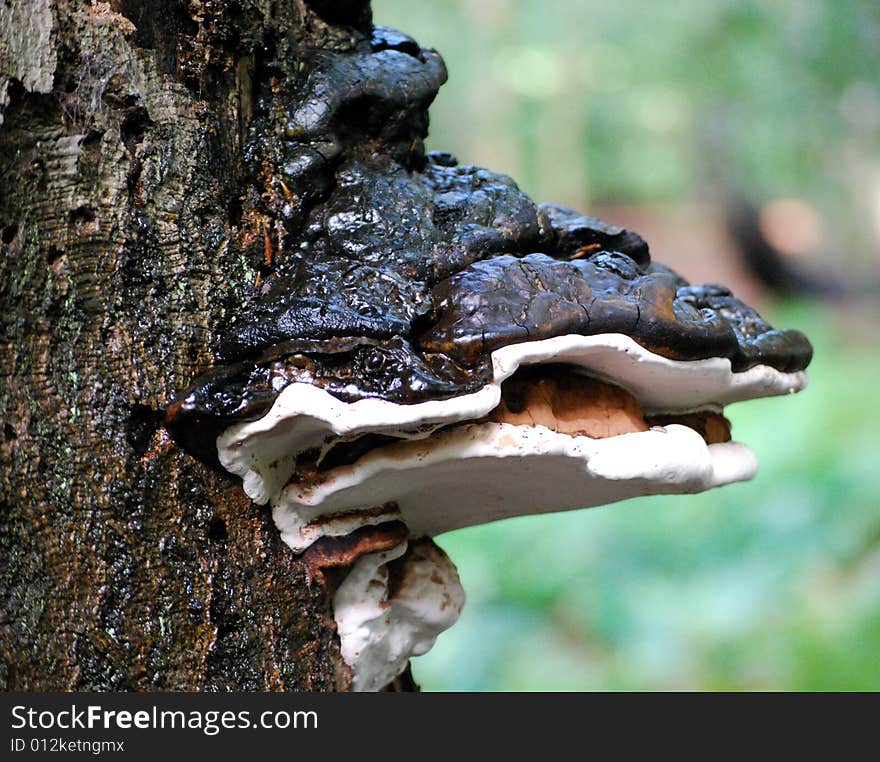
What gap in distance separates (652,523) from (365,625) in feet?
15.7

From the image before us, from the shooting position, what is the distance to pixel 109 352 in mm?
1166

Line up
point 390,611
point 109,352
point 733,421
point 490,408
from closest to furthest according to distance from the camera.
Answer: point 490,408 → point 109,352 → point 390,611 → point 733,421

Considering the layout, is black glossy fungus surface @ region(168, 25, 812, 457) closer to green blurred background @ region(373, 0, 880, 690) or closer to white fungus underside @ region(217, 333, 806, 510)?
white fungus underside @ region(217, 333, 806, 510)

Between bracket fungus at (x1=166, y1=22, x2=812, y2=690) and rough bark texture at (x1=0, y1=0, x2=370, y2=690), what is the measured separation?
7cm

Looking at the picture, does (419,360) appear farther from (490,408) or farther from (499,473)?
(499,473)

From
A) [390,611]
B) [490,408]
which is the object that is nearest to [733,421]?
[390,611]

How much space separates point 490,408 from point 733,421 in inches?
298

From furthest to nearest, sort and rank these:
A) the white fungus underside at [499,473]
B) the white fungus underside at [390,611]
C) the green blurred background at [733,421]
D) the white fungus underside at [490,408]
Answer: the green blurred background at [733,421] < the white fungus underside at [390,611] < the white fungus underside at [499,473] < the white fungus underside at [490,408]

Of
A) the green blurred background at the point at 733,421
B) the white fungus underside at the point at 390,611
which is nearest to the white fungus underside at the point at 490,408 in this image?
the white fungus underside at the point at 390,611

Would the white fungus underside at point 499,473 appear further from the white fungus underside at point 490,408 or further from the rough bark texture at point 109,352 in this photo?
the rough bark texture at point 109,352

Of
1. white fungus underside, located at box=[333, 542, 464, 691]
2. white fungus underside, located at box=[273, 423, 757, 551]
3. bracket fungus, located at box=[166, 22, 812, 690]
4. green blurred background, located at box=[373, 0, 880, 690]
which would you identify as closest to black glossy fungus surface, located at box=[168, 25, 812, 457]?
bracket fungus, located at box=[166, 22, 812, 690]

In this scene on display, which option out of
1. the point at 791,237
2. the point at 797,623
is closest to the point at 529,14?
the point at 791,237

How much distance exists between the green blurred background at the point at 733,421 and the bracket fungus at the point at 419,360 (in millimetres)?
3305

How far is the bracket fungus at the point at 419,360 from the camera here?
1.08m
